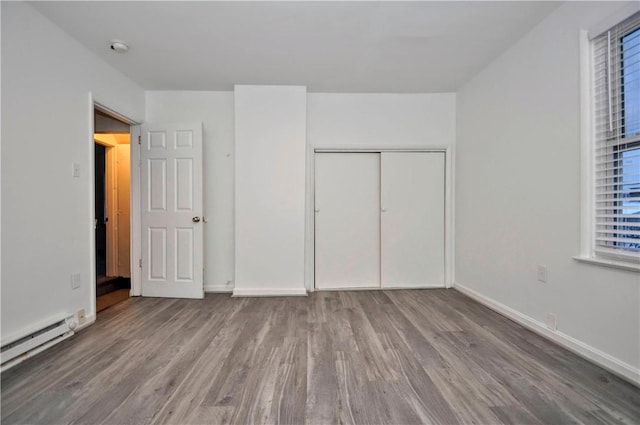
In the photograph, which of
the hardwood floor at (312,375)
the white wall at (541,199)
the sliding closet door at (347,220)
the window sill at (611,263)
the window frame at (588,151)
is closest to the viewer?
the hardwood floor at (312,375)

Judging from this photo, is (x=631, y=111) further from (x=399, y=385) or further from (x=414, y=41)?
(x=399, y=385)

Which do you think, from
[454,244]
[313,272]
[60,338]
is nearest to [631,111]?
[454,244]

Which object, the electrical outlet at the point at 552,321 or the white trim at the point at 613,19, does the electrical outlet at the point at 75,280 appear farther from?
the white trim at the point at 613,19

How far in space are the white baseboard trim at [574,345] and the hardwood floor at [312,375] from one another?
0.17 feet

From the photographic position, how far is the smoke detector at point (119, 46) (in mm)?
2340

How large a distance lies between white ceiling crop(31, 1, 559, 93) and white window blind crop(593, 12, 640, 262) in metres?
0.57

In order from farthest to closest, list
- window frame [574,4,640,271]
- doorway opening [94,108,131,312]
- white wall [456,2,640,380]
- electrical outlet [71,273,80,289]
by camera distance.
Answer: doorway opening [94,108,131,312] < electrical outlet [71,273,80,289] < window frame [574,4,640,271] < white wall [456,2,640,380]

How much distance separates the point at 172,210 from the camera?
3170 millimetres

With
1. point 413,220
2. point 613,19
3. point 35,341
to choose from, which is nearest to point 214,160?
point 35,341

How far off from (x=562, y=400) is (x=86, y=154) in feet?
12.7

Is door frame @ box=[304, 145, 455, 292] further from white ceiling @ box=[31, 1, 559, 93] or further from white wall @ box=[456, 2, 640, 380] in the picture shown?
white ceiling @ box=[31, 1, 559, 93]

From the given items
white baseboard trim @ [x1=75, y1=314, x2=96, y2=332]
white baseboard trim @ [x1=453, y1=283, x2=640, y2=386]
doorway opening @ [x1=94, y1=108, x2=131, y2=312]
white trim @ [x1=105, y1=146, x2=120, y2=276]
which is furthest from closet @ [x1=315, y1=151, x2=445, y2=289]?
white trim @ [x1=105, y1=146, x2=120, y2=276]

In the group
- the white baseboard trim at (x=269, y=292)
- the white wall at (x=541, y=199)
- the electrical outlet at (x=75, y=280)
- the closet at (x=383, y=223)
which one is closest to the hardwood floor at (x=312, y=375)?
the white wall at (x=541, y=199)

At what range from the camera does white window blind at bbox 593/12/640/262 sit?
5.35ft
